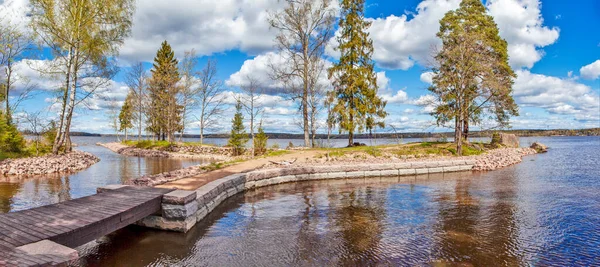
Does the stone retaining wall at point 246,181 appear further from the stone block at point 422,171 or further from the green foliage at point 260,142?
the green foliage at point 260,142

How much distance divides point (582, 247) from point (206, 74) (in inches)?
1249

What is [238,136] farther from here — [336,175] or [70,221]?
[70,221]

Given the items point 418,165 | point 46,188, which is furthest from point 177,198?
point 418,165

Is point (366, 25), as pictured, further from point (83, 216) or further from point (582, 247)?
point (83, 216)

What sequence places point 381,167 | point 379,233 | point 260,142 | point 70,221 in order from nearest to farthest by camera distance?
point 70,221 < point 379,233 < point 381,167 < point 260,142

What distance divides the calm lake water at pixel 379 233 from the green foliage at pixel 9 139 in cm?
1444

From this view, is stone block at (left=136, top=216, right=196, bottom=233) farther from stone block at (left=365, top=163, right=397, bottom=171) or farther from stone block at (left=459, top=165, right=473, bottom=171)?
stone block at (left=459, top=165, right=473, bottom=171)

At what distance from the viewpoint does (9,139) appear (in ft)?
57.9

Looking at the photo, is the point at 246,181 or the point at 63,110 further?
the point at 63,110

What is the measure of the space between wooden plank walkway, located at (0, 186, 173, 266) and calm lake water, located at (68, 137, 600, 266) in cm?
53

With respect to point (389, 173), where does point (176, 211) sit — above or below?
above

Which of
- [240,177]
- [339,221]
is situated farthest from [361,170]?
[339,221]

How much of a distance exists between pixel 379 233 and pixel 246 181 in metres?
6.06

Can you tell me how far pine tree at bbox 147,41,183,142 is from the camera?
3359 centimetres
